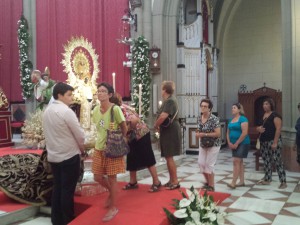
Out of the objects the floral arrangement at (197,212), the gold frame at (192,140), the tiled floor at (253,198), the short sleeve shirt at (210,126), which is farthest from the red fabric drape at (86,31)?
the floral arrangement at (197,212)

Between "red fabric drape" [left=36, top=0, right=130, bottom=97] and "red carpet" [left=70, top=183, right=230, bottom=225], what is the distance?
5897 mm

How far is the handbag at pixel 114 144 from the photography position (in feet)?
11.6

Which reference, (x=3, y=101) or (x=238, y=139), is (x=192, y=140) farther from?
(x=3, y=101)

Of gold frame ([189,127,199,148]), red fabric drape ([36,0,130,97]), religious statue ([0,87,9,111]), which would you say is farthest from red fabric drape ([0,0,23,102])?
gold frame ([189,127,199,148])

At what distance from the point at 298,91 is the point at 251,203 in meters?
3.18

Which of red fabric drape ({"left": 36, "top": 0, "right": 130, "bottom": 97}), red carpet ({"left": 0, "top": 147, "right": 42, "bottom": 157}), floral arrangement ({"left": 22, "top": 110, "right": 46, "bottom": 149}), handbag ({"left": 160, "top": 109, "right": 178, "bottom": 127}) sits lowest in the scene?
red carpet ({"left": 0, "top": 147, "right": 42, "bottom": 157})

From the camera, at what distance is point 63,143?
11.4ft

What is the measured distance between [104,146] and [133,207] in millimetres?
820

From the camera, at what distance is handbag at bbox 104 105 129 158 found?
353 cm

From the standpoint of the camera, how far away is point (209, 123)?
4.98 metres

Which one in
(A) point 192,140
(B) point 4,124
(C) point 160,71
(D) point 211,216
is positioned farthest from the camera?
(A) point 192,140

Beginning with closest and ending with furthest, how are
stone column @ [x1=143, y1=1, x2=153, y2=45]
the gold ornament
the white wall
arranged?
1. the gold ornament
2. stone column @ [x1=143, y1=1, x2=153, y2=45]
3. the white wall

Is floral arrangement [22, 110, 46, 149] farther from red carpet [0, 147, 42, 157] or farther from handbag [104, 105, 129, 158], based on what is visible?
handbag [104, 105, 129, 158]

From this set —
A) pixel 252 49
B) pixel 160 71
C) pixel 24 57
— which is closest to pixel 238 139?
pixel 160 71
